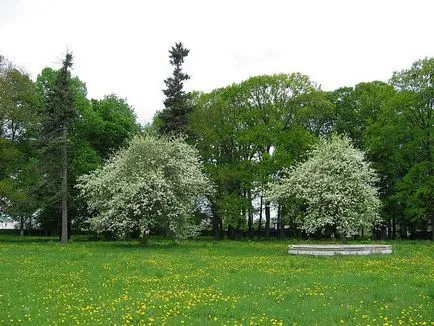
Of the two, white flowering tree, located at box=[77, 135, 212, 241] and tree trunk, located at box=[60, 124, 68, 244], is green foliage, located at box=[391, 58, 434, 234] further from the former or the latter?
tree trunk, located at box=[60, 124, 68, 244]

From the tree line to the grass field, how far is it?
20.9 meters

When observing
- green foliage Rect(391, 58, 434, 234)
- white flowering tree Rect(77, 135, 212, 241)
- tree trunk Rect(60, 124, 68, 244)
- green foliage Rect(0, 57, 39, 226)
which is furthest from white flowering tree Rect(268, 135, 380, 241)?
green foliage Rect(0, 57, 39, 226)

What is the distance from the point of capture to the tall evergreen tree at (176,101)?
148ft

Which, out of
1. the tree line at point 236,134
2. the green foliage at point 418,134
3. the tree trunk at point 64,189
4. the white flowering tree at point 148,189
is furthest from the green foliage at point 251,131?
the tree trunk at point 64,189

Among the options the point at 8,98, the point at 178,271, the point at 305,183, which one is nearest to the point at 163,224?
the point at 305,183

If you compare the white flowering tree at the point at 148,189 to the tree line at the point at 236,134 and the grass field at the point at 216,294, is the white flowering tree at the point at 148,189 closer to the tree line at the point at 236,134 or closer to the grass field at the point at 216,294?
the tree line at the point at 236,134

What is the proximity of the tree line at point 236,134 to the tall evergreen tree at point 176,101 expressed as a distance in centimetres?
10

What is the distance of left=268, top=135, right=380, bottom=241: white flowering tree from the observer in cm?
3155

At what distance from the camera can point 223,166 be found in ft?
168

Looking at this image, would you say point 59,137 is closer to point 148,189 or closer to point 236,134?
point 148,189

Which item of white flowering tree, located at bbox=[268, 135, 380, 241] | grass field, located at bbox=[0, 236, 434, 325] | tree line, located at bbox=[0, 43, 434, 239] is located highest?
tree line, located at bbox=[0, 43, 434, 239]

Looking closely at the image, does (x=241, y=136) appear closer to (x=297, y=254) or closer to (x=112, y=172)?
(x=112, y=172)

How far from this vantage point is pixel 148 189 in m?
33.9

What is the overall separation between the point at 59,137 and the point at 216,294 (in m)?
29.3
